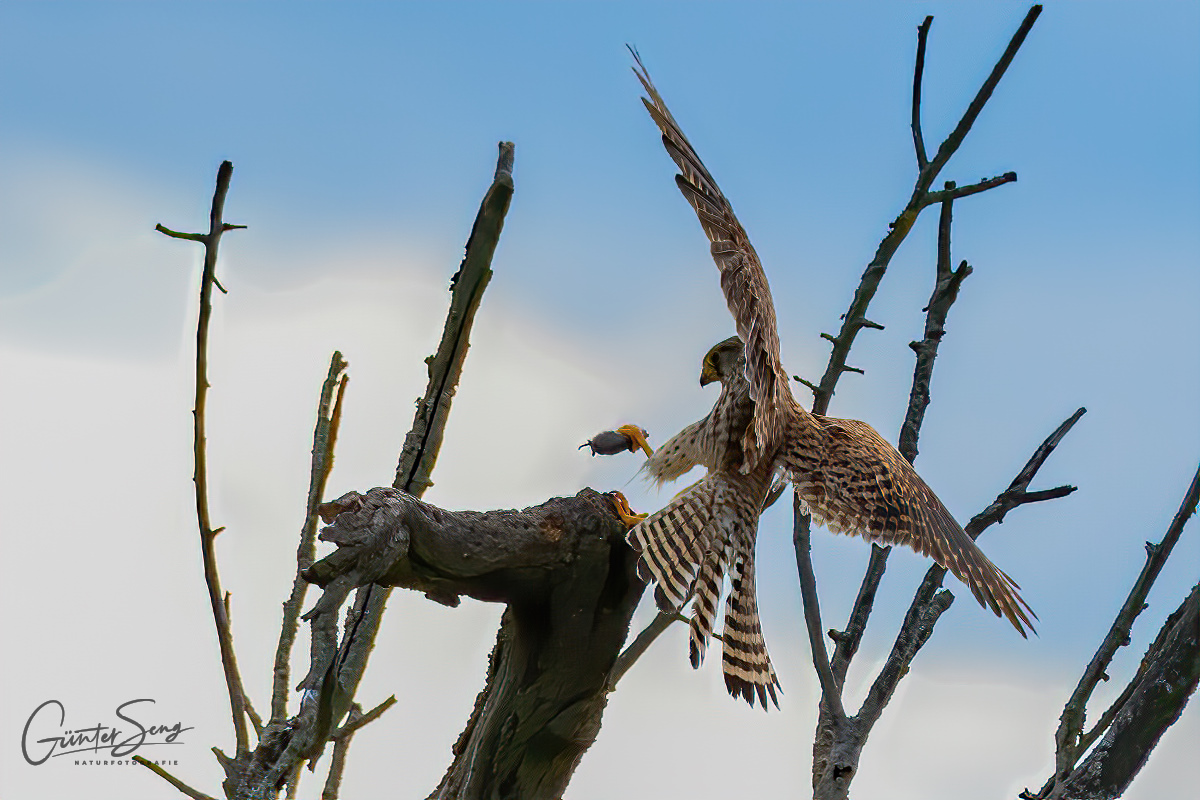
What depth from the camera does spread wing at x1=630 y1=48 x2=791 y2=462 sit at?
3002 millimetres

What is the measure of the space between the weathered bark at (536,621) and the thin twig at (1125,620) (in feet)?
4.15

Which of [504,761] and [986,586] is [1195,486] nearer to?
[986,586]

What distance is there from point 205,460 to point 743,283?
1.50 meters

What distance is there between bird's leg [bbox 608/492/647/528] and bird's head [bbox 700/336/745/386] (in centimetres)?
74

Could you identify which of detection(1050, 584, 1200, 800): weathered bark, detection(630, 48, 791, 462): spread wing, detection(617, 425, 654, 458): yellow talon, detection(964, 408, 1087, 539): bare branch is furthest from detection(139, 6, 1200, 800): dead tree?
detection(617, 425, 654, 458): yellow talon

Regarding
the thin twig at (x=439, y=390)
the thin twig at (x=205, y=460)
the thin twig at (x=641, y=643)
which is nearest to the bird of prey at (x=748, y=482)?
the thin twig at (x=641, y=643)

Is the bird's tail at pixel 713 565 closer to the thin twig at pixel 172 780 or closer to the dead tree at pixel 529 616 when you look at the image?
the dead tree at pixel 529 616

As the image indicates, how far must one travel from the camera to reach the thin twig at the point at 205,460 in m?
2.75

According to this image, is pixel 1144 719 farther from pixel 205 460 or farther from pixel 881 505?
pixel 205 460

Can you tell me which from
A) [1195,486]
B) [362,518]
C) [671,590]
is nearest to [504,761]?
[671,590]

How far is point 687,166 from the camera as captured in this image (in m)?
3.26

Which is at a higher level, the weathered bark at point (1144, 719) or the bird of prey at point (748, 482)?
the bird of prey at point (748, 482)

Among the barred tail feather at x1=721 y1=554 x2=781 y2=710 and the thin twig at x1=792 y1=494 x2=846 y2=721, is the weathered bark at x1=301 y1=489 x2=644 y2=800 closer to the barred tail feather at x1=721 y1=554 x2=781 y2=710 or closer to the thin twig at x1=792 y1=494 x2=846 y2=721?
the barred tail feather at x1=721 y1=554 x2=781 y2=710

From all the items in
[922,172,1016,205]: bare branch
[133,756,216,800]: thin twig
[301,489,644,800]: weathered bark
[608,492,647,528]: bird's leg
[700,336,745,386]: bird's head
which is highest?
[922,172,1016,205]: bare branch
